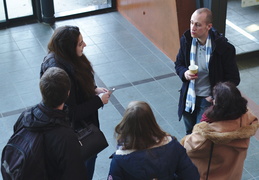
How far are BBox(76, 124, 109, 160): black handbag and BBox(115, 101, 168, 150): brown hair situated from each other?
74cm

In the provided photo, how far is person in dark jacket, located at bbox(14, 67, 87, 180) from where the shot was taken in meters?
2.95

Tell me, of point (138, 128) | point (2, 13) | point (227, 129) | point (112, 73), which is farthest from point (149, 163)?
point (2, 13)

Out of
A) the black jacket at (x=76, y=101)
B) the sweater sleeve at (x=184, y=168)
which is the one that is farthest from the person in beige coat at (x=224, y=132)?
the black jacket at (x=76, y=101)

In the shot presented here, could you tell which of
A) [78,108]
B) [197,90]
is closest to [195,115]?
[197,90]

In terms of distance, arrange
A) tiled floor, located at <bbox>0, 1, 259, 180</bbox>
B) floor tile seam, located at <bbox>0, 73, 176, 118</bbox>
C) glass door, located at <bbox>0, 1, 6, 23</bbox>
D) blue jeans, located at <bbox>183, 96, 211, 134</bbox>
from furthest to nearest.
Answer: glass door, located at <bbox>0, 1, 6, 23</bbox>, floor tile seam, located at <bbox>0, 73, 176, 118</bbox>, tiled floor, located at <bbox>0, 1, 259, 180</bbox>, blue jeans, located at <bbox>183, 96, 211, 134</bbox>

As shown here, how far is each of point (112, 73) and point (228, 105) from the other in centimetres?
389

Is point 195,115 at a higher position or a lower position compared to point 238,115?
lower

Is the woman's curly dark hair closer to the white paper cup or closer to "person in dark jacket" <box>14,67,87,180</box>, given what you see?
the white paper cup

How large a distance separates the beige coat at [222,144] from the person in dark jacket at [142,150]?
419 millimetres

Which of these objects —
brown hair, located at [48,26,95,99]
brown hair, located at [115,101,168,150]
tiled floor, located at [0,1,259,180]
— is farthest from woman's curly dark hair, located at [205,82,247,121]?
tiled floor, located at [0,1,259,180]

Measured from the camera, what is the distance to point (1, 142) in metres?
5.49

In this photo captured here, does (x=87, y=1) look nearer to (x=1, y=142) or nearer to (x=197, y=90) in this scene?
(x=1, y=142)

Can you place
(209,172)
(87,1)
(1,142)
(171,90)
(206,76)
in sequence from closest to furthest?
1. (209,172)
2. (206,76)
3. (1,142)
4. (171,90)
5. (87,1)

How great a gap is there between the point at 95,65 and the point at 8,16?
8.28ft
